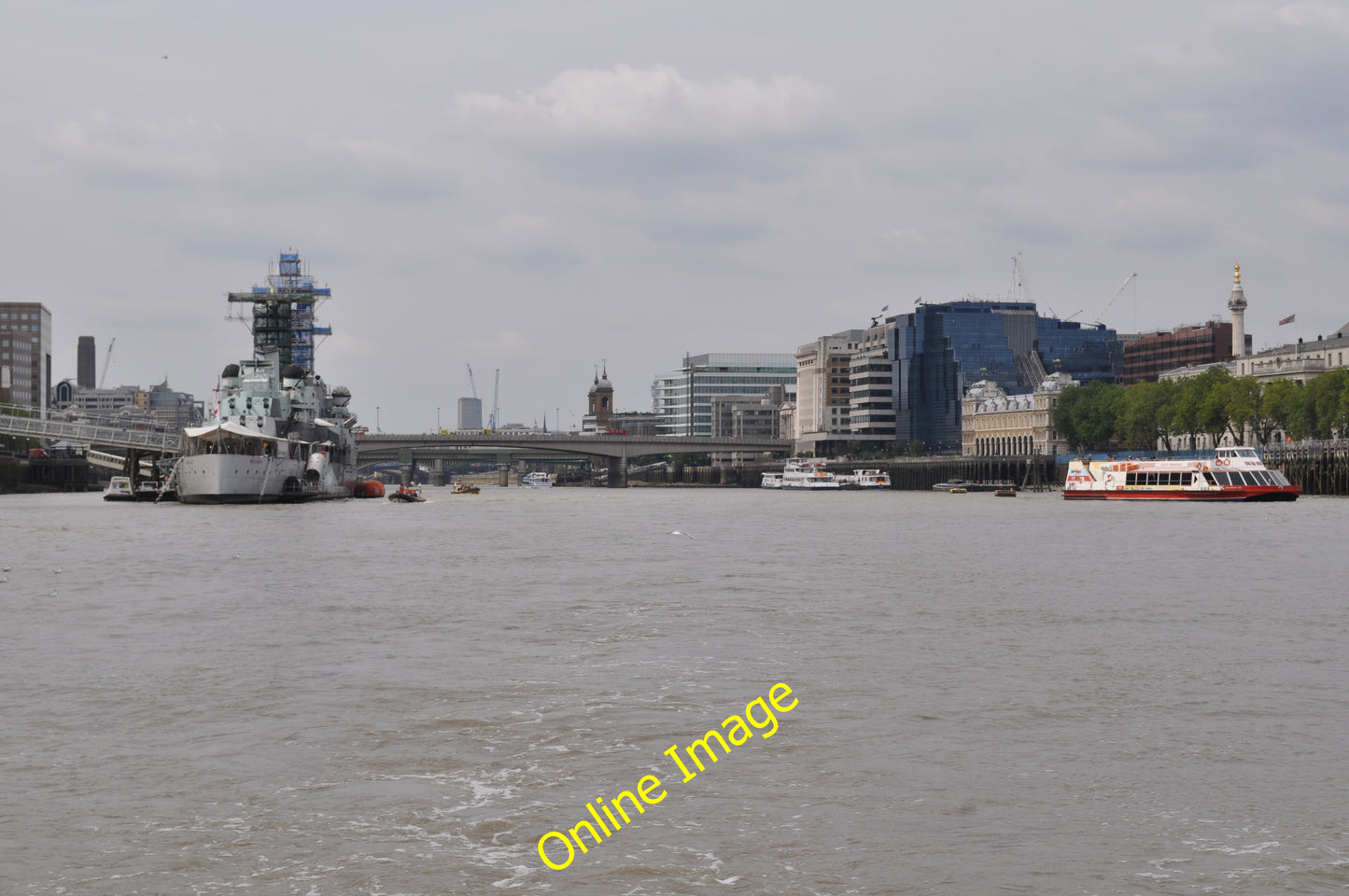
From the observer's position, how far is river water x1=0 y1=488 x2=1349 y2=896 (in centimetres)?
1218

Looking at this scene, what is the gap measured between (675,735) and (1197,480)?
4317 inches

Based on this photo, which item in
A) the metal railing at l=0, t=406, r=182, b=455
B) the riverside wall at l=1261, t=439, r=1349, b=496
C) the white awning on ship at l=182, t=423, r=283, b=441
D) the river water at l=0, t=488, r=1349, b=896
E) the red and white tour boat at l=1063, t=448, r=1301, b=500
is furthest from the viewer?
the riverside wall at l=1261, t=439, r=1349, b=496

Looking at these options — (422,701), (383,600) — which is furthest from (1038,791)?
(383,600)

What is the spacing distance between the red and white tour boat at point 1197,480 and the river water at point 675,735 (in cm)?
8001

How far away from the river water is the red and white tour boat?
262ft

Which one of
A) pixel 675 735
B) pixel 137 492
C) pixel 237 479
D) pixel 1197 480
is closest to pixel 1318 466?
pixel 1197 480

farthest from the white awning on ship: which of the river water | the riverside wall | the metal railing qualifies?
A: the riverside wall

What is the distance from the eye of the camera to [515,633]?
2736 centimetres

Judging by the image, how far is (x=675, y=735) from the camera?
17344 millimetres

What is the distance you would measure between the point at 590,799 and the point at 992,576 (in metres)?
28.8

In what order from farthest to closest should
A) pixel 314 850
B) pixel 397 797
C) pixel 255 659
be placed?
1. pixel 255 659
2. pixel 397 797
3. pixel 314 850

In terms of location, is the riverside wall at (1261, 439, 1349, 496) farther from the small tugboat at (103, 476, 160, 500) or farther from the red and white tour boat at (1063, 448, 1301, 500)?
the small tugboat at (103, 476, 160, 500)

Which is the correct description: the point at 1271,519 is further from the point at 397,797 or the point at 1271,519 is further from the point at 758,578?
the point at 397,797

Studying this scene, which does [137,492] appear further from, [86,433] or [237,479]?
[237,479]
